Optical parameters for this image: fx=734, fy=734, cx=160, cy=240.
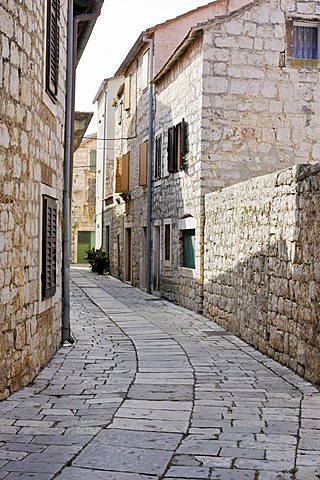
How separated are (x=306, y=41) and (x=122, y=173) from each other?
33.5 feet

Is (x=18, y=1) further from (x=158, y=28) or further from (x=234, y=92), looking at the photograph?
(x=158, y=28)

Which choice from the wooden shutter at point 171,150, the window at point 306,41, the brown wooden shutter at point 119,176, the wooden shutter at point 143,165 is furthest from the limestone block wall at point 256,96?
the brown wooden shutter at point 119,176

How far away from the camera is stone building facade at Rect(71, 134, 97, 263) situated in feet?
121

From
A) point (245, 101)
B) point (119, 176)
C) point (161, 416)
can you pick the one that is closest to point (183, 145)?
point (245, 101)

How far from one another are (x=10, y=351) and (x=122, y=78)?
21.3m

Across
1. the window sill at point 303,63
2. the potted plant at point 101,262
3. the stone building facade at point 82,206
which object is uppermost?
the window sill at point 303,63

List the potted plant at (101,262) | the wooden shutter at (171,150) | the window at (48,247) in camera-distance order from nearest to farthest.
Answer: the window at (48,247) < the wooden shutter at (171,150) < the potted plant at (101,262)

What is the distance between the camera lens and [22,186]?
6535 millimetres

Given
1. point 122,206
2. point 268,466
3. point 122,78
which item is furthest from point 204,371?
point 122,78

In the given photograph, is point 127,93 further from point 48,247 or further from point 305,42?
point 48,247

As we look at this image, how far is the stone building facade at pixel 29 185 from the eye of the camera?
5973 millimetres

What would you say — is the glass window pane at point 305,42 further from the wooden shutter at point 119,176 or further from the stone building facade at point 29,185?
the wooden shutter at point 119,176

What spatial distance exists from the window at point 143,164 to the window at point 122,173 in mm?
2792

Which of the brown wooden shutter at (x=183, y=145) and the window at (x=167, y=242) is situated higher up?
the brown wooden shutter at (x=183, y=145)
